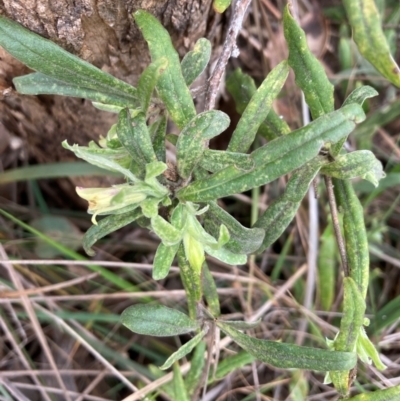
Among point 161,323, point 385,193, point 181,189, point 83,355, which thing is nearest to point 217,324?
point 161,323

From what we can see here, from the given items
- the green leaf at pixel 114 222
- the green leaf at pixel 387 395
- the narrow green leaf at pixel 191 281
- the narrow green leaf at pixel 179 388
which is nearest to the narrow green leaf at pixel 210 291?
the narrow green leaf at pixel 191 281

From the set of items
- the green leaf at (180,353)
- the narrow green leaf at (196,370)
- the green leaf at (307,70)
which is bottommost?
the narrow green leaf at (196,370)

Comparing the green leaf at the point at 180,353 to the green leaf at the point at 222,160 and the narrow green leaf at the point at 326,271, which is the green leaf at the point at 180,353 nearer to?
the green leaf at the point at 222,160

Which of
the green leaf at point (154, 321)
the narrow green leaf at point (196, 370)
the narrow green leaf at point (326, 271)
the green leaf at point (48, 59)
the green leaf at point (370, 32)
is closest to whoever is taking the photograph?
the green leaf at point (370, 32)

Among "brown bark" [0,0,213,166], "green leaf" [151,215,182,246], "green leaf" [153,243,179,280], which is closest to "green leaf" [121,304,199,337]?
"green leaf" [153,243,179,280]

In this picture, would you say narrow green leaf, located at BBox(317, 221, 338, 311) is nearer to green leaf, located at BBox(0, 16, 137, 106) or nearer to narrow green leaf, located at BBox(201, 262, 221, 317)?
narrow green leaf, located at BBox(201, 262, 221, 317)

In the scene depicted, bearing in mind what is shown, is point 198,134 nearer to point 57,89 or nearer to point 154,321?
point 57,89
